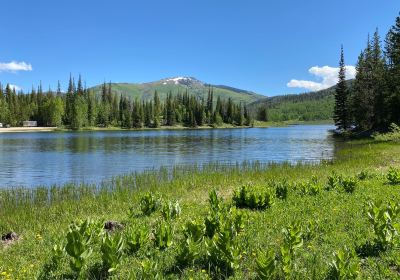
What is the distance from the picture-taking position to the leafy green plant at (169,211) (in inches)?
431

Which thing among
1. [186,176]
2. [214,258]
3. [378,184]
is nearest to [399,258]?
[214,258]

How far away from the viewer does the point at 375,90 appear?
71875mm

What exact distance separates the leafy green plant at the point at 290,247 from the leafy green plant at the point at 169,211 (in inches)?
161

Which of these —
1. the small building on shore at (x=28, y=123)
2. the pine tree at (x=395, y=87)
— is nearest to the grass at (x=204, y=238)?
the pine tree at (x=395, y=87)

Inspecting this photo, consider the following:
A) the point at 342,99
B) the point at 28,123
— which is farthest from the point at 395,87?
the point at 28,123

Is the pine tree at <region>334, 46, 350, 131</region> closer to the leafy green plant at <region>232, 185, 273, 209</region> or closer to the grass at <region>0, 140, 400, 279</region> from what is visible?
the grass at <region>0, 140, 400, 279</region>

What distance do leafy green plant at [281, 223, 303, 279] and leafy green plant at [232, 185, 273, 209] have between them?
15.9ft

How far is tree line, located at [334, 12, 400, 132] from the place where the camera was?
57.0m

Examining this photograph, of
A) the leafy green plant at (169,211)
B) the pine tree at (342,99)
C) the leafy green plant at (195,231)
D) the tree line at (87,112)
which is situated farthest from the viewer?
the tree line at (87,112)

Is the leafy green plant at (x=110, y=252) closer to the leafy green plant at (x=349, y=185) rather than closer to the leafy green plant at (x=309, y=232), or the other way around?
the leafy green plant at (x=309, y=232)

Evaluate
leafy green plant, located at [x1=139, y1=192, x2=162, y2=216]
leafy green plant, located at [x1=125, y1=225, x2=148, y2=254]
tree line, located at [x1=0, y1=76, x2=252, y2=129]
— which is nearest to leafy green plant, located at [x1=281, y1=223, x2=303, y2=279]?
leafy green plant, located at [x1=125, y1=225, x2=148, y2=254]

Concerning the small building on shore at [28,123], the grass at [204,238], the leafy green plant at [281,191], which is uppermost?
the small building on shore at [28,123]

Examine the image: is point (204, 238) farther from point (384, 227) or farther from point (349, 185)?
point (349, 185)

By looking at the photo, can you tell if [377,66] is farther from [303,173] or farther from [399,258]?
[399,258]
